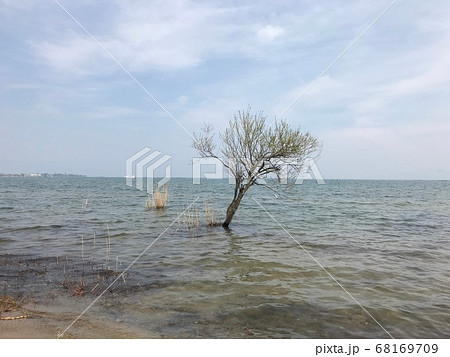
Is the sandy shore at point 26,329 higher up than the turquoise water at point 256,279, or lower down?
higher up

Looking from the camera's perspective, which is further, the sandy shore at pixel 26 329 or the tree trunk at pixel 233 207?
the tree trunk at pixel 233 207

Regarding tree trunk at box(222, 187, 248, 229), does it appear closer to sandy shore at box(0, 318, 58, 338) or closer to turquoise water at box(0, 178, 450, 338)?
turquoise water at box(0, 178, 450, 338)

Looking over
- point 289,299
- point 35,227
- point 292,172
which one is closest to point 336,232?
point 292,172

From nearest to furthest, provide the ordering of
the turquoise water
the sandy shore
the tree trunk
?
1. the sandy shore
2. the turquoise water
3. the tree trunk

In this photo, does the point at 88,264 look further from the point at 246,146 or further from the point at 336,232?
the point at 336,232

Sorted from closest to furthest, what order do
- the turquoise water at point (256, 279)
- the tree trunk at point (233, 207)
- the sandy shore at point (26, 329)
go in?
the sandy shore at point (26, 329), the turquoise water at point (256, 279), the tree trunk at point (233, 207)

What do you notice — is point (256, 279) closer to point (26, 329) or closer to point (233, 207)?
point (26, 329)

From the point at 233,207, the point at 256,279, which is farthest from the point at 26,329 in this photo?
the point at 233,207

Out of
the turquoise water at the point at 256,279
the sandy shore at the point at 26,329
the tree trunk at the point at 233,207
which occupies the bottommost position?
the turquoise water at the point at 256,279

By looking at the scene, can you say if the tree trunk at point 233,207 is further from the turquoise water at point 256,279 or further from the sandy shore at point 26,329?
the sandy shore at point 26,329

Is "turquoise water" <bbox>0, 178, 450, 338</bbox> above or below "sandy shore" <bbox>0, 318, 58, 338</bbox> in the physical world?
below

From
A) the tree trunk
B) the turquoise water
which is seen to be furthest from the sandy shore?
the tree trunk

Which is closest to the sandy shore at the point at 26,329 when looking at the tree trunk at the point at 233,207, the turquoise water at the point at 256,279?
the turquoise water at the point at 256,279

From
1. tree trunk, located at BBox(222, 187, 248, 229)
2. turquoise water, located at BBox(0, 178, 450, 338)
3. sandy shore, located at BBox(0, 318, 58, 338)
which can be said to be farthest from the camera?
tree trunk, located at BBox(222, 187, 248, 229)
